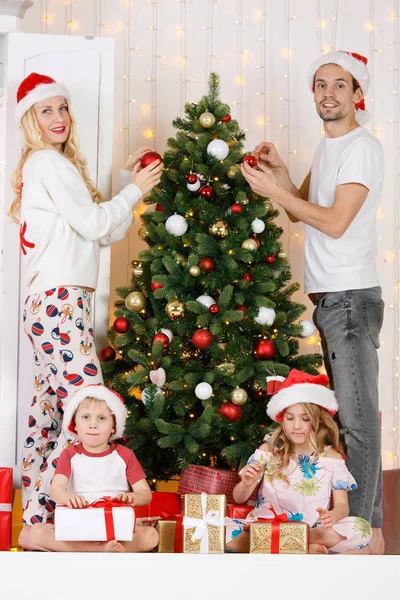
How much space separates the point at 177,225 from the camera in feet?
10.8

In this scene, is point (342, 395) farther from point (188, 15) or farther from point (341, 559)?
point (188, 15)

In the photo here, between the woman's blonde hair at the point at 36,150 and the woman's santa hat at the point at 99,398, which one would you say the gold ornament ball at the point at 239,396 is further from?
the woman's blonde hair at the point at 36,150

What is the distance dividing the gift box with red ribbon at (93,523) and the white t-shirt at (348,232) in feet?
3.74

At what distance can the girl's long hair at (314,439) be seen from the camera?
2838 mm

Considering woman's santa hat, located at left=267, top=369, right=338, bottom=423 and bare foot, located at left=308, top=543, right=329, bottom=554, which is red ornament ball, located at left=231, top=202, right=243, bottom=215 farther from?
bare foot, located at left=308, top=543, right=329, bottom=554

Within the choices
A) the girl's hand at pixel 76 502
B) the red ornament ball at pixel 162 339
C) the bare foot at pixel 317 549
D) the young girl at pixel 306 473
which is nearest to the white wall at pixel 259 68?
the red ornament ball at pixel 162 339

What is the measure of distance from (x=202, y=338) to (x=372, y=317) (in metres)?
0.60

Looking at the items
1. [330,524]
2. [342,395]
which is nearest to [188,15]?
[342,395]

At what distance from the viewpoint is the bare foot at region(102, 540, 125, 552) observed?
96.4 inches

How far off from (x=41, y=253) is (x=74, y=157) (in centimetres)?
41

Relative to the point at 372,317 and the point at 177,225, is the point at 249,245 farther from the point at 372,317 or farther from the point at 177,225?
the point at 372,317

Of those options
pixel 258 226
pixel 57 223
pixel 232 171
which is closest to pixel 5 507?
pixel 57 223

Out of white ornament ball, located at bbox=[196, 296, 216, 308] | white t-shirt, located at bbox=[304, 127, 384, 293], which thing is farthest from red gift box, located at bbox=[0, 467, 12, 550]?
white t-shirt, located at bbox=[304, 127, 384, 293]

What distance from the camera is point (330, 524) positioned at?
105 inches
